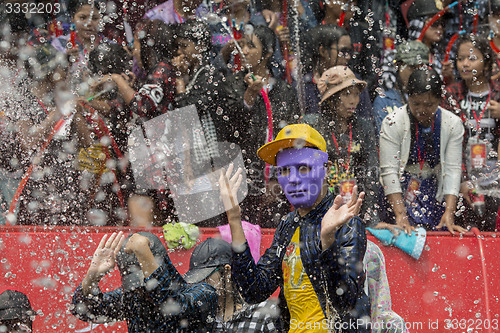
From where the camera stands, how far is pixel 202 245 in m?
3.88

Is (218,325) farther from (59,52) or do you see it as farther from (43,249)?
(59,52)

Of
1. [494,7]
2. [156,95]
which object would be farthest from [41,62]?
[494,7]

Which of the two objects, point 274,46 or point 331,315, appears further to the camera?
point 274,46

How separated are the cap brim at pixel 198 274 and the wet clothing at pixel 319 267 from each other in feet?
1.40

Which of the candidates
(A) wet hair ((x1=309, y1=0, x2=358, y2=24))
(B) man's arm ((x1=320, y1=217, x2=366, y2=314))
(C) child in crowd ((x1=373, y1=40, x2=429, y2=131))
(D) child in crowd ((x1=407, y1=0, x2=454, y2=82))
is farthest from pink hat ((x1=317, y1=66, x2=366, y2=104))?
(B) man's arm ((x1=320, y1=217, x2=366, y2=314))

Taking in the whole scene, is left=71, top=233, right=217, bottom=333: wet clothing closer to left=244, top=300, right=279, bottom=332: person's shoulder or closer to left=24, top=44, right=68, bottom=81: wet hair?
left=244, top=300, right=279, bottom=332: person's shoulder

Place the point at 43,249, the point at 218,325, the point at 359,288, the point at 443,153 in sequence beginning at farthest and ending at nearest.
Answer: the point at 443,153 < the point at 43,249 < the point at 218,325 < the point at 359,288

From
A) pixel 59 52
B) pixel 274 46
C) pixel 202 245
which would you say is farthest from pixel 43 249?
pixel 274 46

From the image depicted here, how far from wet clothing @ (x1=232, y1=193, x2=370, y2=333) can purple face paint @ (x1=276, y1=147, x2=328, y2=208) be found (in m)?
0.08

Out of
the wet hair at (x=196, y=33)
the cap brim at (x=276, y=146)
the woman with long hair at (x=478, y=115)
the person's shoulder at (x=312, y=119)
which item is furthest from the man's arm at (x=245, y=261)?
the woman with long hair at (x=478, y=115)

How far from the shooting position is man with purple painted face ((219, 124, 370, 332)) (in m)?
2.90

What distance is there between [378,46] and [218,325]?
380 centimetres

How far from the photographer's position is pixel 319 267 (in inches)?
119

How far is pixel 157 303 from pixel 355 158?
2569 mm
